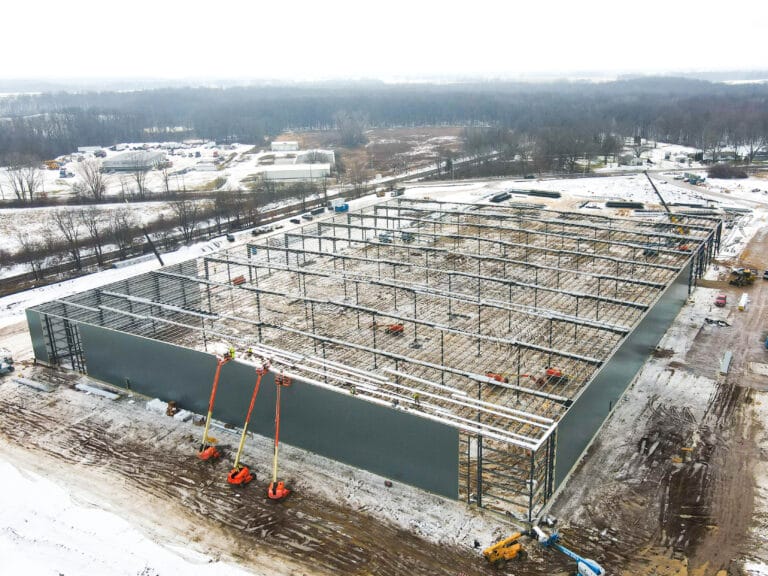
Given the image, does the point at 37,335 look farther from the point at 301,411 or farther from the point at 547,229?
the point at 547,229

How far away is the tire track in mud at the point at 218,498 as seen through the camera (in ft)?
46.3

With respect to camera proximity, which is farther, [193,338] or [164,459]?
[193,338]

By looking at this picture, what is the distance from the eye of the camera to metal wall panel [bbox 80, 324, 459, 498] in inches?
622

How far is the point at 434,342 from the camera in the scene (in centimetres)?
2220

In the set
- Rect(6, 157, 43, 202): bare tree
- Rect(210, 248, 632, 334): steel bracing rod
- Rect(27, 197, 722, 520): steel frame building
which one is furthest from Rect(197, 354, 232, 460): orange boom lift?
Rect(6, 157, 43, 202): bare tree

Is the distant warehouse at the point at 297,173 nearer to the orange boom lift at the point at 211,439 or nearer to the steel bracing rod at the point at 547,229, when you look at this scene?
the steel bracing rod at the point at 547,229

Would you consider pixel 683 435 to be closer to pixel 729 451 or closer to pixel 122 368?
pixel 729 451

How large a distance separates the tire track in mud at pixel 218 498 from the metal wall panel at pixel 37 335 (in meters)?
2.77

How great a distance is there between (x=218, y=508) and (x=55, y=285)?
24563mm

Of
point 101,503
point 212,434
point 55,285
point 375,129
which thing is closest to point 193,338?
point 212,434

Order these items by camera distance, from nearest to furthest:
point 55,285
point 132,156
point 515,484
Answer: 1. point 515,484
2. point 55,285
3. point 132,156

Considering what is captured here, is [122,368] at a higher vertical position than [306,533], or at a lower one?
higher

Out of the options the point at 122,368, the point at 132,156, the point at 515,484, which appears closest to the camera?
the point at 515,484

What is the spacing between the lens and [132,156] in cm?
8400
